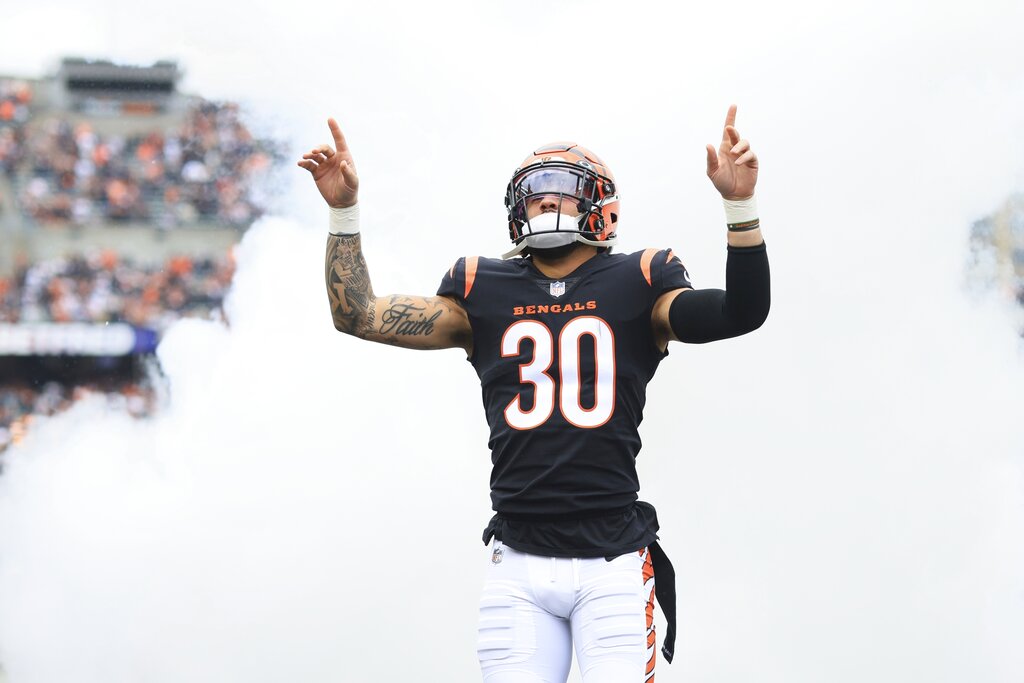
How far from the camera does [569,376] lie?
2668 mm

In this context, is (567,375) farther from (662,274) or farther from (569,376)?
(662,274)

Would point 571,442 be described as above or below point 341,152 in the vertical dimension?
below

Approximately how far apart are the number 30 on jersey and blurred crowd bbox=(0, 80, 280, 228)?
2566 mm

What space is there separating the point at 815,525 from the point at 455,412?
4.83ft

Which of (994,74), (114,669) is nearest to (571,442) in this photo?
(114,669)

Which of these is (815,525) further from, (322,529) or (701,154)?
(322,529)

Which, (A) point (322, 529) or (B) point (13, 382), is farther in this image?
(B) point (13, 382)

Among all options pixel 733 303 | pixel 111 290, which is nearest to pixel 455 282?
pixel 733 303

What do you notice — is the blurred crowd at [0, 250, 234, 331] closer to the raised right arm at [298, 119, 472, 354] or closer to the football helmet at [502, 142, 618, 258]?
the raised right arm at [298, 119, 472, 354]

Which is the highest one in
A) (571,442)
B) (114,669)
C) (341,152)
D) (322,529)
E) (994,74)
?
(994,74)

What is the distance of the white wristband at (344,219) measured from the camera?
115 inches

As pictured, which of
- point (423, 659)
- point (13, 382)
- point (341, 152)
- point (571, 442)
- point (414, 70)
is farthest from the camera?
point (13, 382)

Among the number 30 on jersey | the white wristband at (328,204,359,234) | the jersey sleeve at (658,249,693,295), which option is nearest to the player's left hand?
the jersey sleeve at (658,249,693,295)

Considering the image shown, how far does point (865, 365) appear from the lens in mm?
4602
